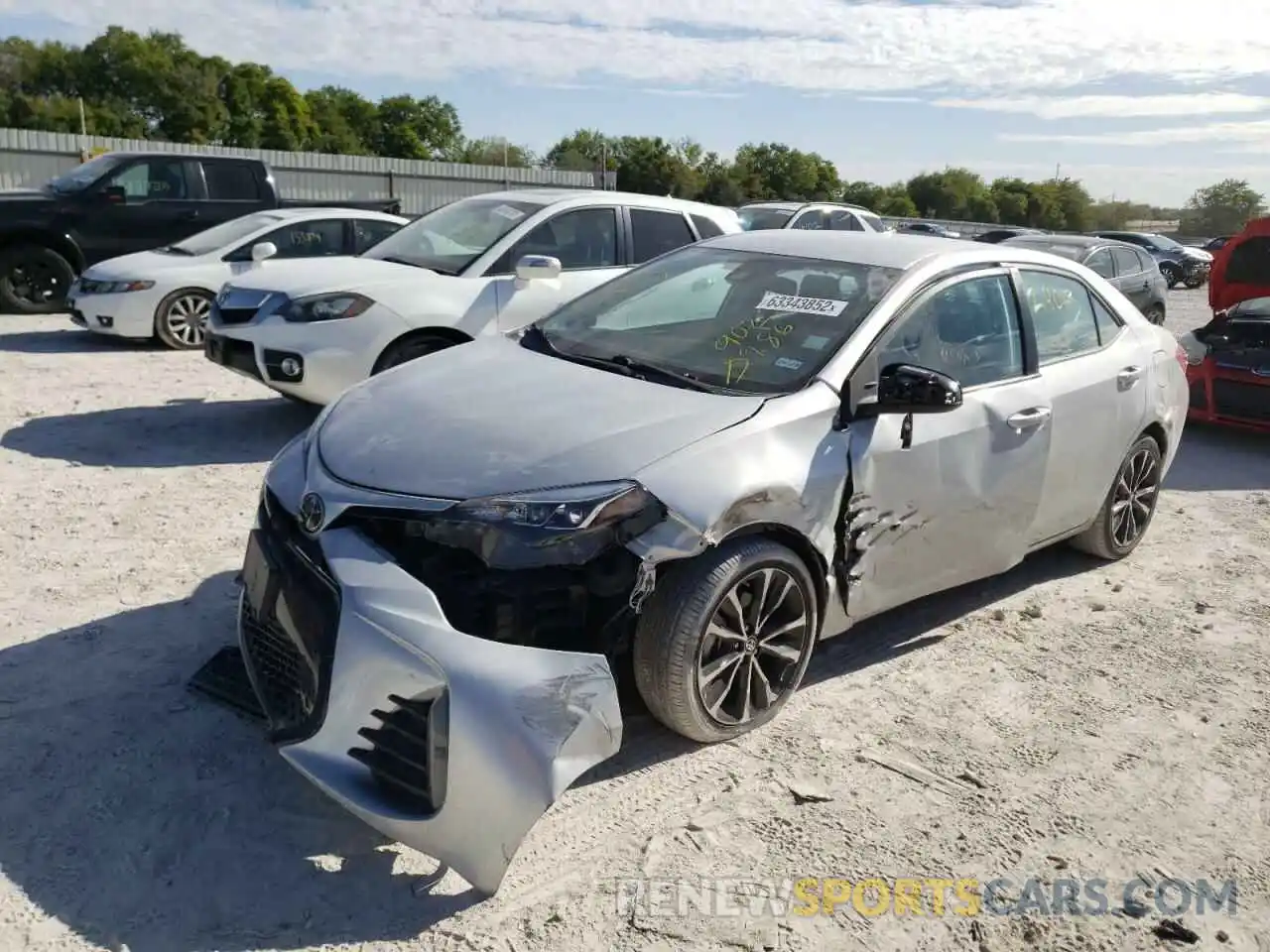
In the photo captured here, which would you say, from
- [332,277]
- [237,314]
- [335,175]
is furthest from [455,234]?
[335,175]

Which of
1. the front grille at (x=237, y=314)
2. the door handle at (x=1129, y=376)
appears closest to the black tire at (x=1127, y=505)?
the door handle at (x=1129, y=376)

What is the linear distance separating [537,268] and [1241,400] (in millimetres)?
6007

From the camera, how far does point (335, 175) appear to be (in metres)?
23.5

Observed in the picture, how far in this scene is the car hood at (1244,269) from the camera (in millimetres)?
11500

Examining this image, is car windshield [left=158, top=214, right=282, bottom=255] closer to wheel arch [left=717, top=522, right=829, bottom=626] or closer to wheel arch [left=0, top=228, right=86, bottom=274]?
wheel arch [left=0, top=228, right=86, bottom=274]

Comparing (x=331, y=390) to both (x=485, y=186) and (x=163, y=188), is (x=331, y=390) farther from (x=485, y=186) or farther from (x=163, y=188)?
(x=485, y=186)

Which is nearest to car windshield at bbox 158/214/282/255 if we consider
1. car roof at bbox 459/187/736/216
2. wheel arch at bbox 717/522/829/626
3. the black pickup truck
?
the black pickup truck

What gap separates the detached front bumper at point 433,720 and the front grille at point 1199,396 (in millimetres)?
7960

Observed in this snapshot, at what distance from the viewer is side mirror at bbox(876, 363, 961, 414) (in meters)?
3.77

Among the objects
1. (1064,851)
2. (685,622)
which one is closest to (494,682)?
(685,622)

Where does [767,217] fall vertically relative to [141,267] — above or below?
above

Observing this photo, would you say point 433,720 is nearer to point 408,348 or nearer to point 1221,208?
point 408,348

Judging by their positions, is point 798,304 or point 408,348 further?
point 408,348

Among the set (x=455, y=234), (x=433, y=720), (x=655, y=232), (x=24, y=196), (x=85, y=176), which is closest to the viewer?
Answer: (x=433, y=720)
